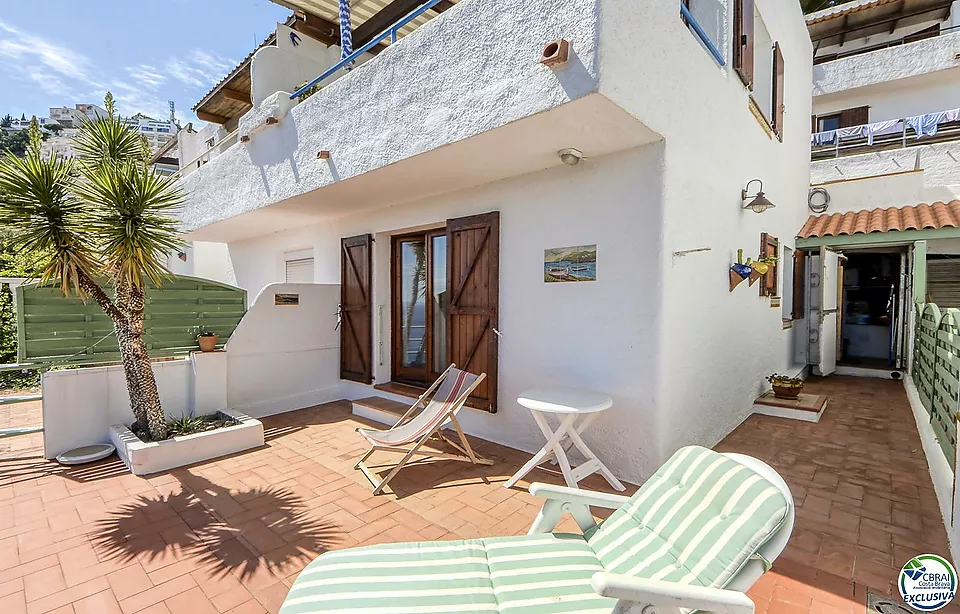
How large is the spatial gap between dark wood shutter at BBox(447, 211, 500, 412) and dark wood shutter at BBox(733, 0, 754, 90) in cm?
347

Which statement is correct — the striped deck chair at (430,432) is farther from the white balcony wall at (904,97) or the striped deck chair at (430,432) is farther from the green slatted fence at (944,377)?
the white balcony wall at (904,97)

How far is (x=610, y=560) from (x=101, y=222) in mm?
5031

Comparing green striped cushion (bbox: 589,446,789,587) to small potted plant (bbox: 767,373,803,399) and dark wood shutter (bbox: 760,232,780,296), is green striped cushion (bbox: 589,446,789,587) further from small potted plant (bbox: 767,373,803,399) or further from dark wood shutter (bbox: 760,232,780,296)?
small potted plant (bbox: 767,373,803,399)

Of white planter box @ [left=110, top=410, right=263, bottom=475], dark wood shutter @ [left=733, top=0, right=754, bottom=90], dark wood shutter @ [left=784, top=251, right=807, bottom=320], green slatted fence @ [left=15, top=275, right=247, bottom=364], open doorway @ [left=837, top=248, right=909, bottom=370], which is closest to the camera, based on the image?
white planter box @ [left=110, top=410, right=263, bottom=475]

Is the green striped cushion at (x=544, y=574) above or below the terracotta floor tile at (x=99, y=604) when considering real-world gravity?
above

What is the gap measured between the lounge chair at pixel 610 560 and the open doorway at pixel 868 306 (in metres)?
11.1

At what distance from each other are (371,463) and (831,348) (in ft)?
32.2

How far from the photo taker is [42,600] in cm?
249

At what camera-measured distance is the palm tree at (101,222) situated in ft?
13.2

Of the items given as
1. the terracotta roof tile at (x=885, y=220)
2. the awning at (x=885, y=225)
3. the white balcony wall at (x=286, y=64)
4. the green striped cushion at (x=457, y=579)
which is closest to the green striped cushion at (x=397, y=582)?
the green striped cushion at (x=457, y=579)

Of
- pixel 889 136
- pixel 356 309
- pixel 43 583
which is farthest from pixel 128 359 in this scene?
pixel 889 136

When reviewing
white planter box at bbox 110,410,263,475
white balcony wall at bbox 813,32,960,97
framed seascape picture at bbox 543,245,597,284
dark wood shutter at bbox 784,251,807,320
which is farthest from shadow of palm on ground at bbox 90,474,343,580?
white balcony wall at bbox 813,32,960,97

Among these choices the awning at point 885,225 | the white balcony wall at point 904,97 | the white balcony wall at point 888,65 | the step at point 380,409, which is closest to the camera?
the step at point 380,409

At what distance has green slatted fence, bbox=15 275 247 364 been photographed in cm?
468
